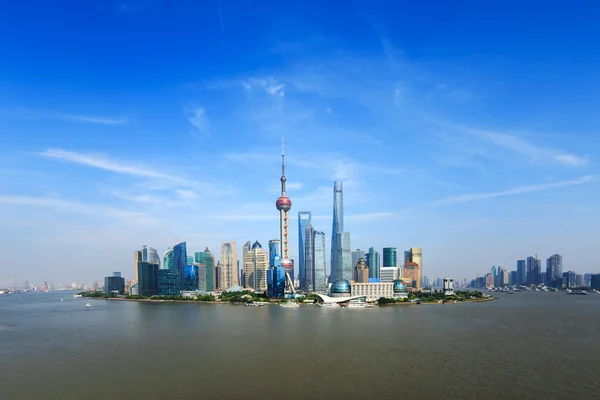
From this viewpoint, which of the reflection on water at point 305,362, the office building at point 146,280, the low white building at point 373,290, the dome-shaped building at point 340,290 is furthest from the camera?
the office building at point 146,280

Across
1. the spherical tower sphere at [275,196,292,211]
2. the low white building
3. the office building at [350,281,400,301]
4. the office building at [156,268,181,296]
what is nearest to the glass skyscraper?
the office building at [156,268,181,296]

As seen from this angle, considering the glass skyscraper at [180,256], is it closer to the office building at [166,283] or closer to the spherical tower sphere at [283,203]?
the office building at [166,283]

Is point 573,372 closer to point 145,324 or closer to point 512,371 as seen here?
point 512,371

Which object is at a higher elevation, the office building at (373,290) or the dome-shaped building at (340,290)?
the dome-shaped building at (340,290)

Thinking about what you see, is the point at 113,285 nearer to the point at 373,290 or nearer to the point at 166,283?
the point at 166,283

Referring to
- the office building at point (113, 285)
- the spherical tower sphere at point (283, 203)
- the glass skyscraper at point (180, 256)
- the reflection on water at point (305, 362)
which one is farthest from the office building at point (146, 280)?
the reflection on water at point (305, 362)

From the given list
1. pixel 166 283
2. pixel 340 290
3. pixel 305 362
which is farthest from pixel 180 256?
pixel 305 362
